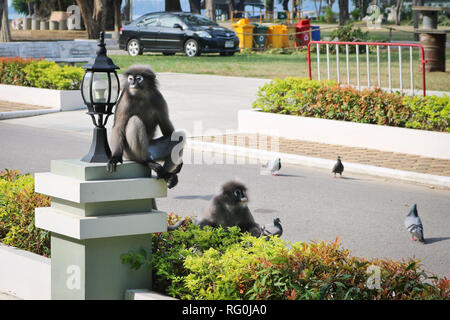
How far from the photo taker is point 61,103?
56.6 ft

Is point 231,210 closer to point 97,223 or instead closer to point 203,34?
point 97,223

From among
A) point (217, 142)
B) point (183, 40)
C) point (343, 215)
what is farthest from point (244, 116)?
point (183, 40)

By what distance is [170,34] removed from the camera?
31.6 metres

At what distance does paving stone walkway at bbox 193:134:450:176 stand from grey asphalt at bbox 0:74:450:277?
0.57 metres

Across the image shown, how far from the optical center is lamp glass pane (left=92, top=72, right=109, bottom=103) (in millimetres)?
5398

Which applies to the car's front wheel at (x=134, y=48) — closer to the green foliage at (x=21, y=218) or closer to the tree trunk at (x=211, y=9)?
the tree trunk at (x=211, y=9)

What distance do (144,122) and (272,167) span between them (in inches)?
198

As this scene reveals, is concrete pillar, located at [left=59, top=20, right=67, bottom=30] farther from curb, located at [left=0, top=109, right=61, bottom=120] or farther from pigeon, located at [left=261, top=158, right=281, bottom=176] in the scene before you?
pigeon, located at [left=261, top=158, right=281, bottom=176]

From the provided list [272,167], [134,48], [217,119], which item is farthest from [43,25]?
[272,167]

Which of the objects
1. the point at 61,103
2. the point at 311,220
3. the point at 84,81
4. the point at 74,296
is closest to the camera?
the point at 74,296

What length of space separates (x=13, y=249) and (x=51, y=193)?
3.29ft

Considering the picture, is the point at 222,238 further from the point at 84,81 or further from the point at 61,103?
the point at 61,103

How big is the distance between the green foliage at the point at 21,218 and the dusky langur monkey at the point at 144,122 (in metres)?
0.93

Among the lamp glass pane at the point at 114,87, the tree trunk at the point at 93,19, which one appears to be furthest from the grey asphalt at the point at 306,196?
the tree trunk at the point at 93,19
